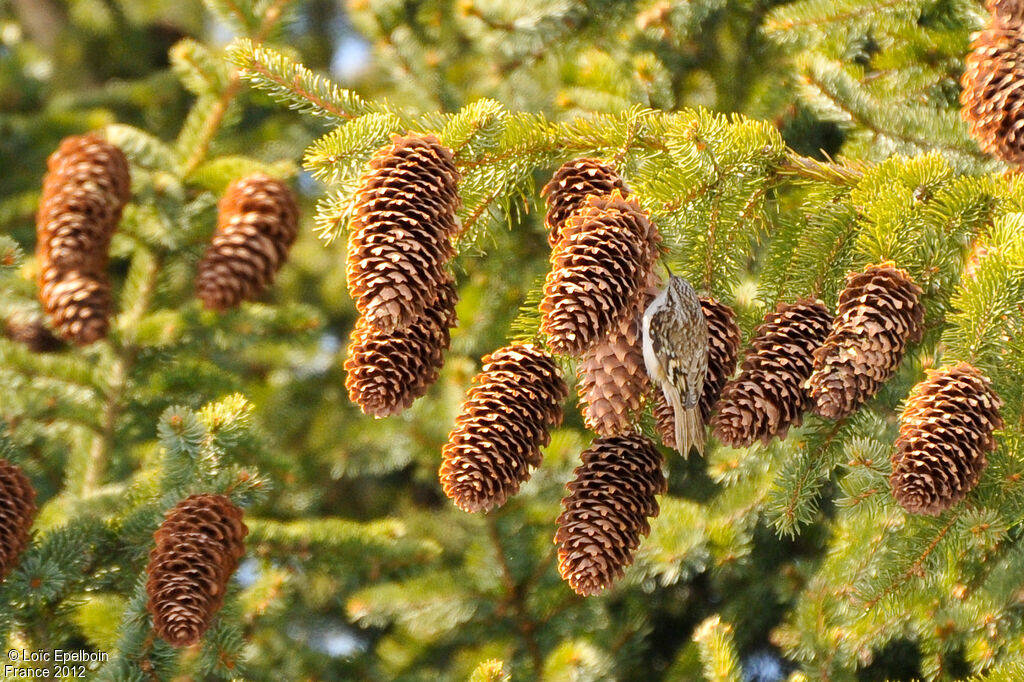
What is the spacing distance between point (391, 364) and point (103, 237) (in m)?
1.37


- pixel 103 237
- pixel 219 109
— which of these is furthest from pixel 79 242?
pixel 219 109

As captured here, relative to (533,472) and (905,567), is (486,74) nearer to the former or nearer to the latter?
(533,472)

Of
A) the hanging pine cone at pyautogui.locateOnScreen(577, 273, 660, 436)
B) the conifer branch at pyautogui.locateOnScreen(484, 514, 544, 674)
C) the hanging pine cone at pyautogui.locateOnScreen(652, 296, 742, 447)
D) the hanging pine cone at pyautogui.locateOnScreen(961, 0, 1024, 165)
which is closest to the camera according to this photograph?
the hanging pine cone at pyautogui.locateOnScreen(961, 0, 1024, 165)

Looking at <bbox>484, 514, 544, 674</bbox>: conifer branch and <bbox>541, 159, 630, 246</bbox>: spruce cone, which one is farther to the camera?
<bbox>484, 514, 544, 674</bbox>: conifer branch

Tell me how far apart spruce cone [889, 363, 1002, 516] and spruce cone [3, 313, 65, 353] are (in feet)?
8.41

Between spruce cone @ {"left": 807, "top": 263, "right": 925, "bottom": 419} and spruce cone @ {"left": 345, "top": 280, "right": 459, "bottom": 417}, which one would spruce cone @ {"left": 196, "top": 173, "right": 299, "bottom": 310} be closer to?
spruce cone @ {"left": 345, "top": 280, "right": 459, "bottom": 417}

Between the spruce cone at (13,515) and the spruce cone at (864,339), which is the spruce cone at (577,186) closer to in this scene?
the spruce cone at (864,339)

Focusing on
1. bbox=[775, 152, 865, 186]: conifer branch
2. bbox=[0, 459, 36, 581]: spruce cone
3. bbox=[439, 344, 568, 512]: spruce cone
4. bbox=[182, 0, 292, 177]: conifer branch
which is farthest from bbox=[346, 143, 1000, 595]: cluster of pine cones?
bbox=[182, 0, 292, 177]: conifer branch

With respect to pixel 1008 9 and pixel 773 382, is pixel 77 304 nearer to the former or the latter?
pixel 773 382

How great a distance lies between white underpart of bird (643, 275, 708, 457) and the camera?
1.76 m

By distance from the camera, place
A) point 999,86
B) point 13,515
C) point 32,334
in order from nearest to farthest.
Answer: point 999,86 < point 13,515 < point 32,334

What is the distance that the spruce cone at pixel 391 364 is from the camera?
1787mm

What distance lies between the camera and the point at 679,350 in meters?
1.75

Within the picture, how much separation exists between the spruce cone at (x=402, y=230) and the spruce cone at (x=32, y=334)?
1.80 metres
